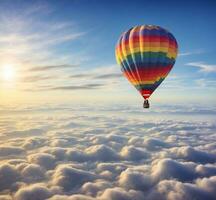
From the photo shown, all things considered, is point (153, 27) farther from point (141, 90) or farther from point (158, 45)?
point (141, 90)

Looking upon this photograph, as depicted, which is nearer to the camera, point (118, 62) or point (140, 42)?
point (140, 42)

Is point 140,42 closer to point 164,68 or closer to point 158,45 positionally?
point 158,45

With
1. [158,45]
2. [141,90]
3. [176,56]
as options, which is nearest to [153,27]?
[158,45]

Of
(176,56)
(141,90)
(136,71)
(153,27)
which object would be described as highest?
(153,27)

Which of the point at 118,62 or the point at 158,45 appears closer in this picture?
the point at 158,45

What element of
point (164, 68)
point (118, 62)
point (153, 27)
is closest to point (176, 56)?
point (164, 68)

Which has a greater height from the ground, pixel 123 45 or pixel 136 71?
pixel 123 45
